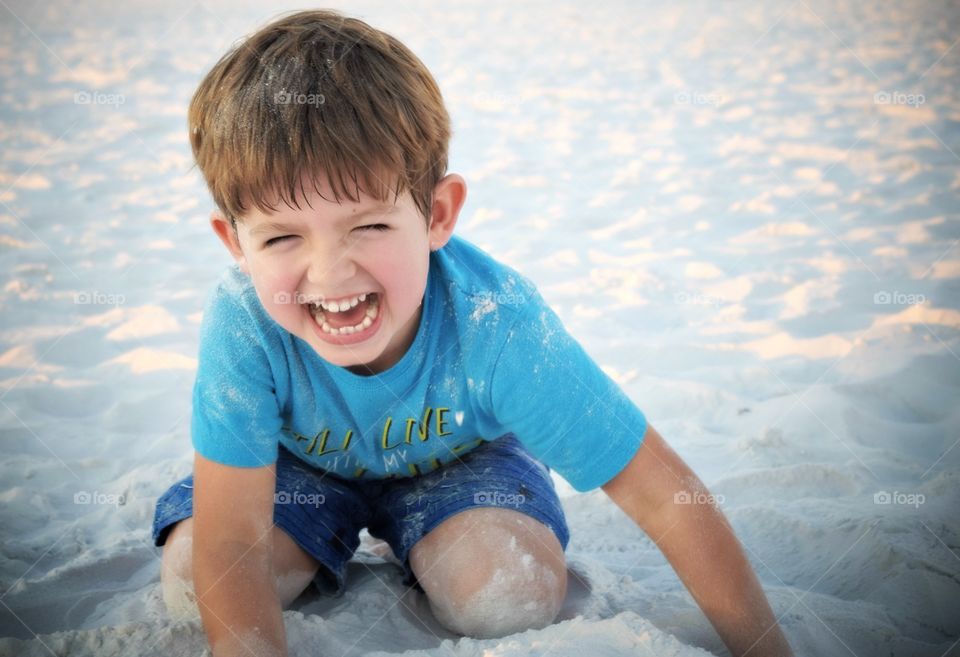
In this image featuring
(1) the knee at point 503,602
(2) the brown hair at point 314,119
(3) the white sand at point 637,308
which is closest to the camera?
(2) the brown hair at point 314,119

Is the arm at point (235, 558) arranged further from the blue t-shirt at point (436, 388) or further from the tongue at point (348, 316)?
the tongue at point (348, 316)

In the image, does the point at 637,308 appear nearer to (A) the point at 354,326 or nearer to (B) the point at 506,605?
(B) the point at 506,605

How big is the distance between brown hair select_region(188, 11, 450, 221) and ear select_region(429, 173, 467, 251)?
0.03 m

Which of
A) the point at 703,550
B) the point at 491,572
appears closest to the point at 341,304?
the point at 491,572

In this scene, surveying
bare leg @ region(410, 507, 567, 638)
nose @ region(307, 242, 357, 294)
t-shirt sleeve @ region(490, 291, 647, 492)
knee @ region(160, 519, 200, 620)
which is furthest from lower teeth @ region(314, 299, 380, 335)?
knee @ region(160, 519, 200, 620)

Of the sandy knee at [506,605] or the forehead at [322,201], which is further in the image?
the sandy knee at [506,605]

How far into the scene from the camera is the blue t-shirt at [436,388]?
5.17ft

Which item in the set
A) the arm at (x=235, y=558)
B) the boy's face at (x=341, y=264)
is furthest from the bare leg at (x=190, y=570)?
the boy's face at (x=341, y=264)

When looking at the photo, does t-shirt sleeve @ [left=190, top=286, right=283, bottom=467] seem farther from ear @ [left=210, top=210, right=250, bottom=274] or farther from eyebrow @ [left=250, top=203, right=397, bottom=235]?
eyebrow @ [left=250, top=203, right=397, bottom=235]

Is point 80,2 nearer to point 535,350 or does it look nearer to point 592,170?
point 592,170

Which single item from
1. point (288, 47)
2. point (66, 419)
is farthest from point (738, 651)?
point (66, 419)

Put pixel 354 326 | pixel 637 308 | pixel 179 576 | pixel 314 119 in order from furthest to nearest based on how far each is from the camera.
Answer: pixel 637 308 → pixel 179 576 → pixel 354 326 → pixel 314 119

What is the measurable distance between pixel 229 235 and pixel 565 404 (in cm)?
71

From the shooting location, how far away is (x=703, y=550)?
155 centimetres
